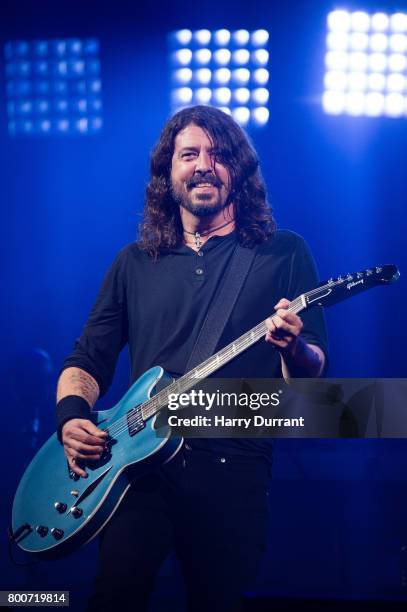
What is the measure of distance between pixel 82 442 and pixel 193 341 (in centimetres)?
51

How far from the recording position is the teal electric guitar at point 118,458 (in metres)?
2.24

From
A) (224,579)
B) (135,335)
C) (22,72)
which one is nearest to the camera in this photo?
(224,579)

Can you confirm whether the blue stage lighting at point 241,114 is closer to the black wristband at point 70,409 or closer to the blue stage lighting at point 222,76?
the blue stage lighting at point 222,76

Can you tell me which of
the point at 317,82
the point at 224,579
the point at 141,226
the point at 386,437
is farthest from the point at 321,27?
the point at 224,579

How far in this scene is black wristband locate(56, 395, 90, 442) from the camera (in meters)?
2.42

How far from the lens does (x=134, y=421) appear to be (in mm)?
2322

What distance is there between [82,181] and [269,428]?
1.29m

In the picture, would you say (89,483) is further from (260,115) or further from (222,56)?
(222,56)

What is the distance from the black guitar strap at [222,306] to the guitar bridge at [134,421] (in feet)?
0.74

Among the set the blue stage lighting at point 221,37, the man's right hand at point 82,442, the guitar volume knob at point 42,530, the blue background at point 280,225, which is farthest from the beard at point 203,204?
the guitar volume knob at point 42,530

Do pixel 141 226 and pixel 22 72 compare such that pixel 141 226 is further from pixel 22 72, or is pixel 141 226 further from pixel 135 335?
pixel 22 72

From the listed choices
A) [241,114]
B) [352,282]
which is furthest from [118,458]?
[241,114]

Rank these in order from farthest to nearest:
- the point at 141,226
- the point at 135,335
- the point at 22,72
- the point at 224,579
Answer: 1. the point at 22,72
2. the point at 141,226
3. the point at 135,335
4. the point at 224,579

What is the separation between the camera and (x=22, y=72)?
2986 millimetres
